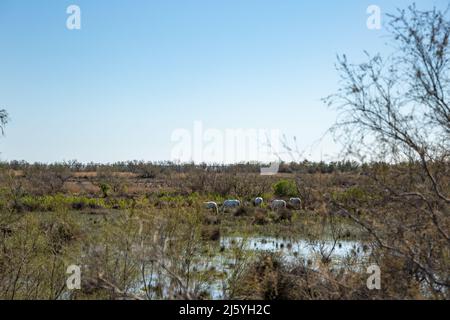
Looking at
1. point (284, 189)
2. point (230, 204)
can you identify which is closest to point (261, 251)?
point (230, 204)

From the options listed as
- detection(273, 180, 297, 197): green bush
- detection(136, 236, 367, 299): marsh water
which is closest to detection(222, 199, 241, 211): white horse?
detection(273, 180, 297, 197): green bush

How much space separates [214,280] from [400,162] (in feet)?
21.1

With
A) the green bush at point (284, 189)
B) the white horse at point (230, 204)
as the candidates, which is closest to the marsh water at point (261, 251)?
the white horse at point (230, 204)

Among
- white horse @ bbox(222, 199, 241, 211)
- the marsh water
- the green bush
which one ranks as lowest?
the marsh water

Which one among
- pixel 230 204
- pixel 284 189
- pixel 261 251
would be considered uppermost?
pixel 284 189

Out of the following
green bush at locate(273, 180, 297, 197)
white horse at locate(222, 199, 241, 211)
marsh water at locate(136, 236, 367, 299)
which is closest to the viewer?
marsh water at locate(136, 236, 367, 299)

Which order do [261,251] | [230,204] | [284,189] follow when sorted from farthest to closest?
[284,189]
[230,204]
[261,251]

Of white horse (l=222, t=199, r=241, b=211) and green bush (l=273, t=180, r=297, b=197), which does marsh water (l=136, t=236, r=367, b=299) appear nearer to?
white horse (l=222, t=199, r=241, b=211)

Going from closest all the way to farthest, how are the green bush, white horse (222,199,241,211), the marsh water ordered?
the marsh water
white horse (222,199,241,211)
the green bush

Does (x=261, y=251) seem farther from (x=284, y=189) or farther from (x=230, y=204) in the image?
(x=284, y=189)

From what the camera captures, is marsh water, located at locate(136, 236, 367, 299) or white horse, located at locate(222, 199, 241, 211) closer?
marsh water, located at locate(136, 236, 367, 299)
